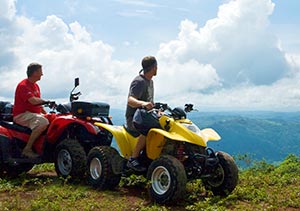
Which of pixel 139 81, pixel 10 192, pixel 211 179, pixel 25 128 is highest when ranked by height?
pixel 139 81

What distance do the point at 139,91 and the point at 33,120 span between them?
9.77 feet

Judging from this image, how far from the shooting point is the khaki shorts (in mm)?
9234

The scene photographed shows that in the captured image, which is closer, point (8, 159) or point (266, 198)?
point (266, 198)

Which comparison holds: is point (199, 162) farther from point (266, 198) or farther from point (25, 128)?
point (25, 128)

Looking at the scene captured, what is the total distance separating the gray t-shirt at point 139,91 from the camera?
773 centimetres

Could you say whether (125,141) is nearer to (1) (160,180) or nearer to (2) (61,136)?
(1) (160,180)

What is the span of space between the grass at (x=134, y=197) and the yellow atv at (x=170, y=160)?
251 millimetres

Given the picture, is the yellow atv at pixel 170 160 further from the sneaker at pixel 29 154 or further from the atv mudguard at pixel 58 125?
the sneaker at pixel 29 154

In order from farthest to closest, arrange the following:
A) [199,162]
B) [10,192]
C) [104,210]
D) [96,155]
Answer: [96,155] → [10,192] → [199,162] → [104,210]

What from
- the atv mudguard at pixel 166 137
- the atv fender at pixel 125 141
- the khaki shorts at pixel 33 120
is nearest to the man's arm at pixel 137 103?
the atv mudguard at pixel 166 137

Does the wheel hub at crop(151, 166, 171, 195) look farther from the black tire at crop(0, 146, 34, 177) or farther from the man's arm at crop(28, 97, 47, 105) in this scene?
the black tire at crop(0, 146, 34, 177)

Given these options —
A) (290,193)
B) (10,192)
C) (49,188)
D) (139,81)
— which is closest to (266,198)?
(290,193)

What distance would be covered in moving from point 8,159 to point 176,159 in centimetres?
445

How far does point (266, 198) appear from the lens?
7.40 meters
